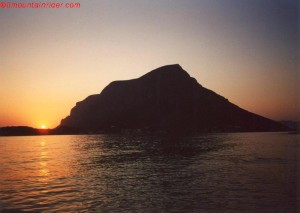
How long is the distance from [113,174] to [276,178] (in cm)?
1725

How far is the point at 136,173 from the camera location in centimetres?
3391

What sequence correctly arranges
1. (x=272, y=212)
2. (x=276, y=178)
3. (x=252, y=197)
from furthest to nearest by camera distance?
(x=276, y=178)
(x=252, y=197)
(x=272, y=212)

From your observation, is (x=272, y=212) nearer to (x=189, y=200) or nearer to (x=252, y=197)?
(x=252, y=197)

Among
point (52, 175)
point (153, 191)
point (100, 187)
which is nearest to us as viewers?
point (153, 191)

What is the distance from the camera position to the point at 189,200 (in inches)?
785

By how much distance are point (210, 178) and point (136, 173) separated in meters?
8.96

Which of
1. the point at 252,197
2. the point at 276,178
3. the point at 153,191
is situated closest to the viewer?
the point at 252,197

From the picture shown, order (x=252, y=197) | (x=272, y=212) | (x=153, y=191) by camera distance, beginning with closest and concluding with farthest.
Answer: (x=272, y=212) → (x=252, y=197) → (x=153, y=191)

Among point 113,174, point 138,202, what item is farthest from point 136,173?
point 138,202

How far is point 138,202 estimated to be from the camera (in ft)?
63.6

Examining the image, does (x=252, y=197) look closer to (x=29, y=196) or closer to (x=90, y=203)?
(x=90, y=203)

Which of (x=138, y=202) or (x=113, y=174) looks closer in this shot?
(x=138, y=202)

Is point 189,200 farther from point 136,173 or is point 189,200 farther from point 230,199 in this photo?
point 136,173

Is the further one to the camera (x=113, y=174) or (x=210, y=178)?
(x=113, y=174)
